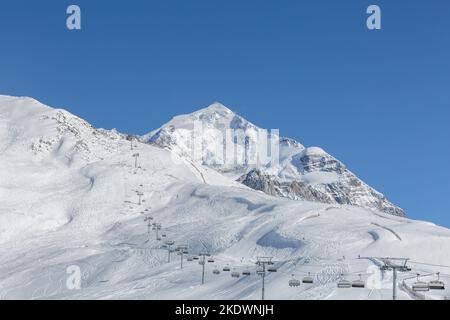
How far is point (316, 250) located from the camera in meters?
152

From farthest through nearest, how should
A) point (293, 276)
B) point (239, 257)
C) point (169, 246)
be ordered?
point (169, 246) < point (239, 257) < point (293, 276)

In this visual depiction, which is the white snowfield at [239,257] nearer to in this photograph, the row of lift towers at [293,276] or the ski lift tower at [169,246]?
the ski lift tower at [169,246]

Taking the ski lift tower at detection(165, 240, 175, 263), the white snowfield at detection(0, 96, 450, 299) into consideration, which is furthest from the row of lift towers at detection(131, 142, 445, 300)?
the white snowfield at detection(0, 96, 450, 299)

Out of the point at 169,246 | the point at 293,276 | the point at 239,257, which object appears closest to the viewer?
the point at 293,276

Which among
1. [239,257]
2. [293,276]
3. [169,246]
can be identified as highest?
[169,246]

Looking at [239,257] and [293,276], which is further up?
[239,257]

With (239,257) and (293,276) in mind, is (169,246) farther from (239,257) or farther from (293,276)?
(293,276)

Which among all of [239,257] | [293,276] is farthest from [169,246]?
[293,276]

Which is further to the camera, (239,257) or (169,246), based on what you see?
(169,246)

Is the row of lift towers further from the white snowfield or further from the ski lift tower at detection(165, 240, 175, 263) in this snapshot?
the white snowfield
